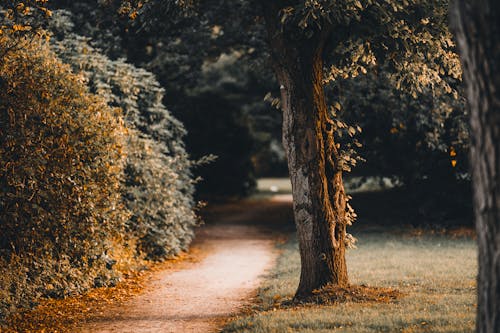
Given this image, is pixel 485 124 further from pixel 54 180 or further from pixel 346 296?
pixel 54 180

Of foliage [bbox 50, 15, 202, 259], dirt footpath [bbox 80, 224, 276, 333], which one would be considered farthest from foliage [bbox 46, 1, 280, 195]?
dirt footpath [bbox 80, 224, 276, 333]

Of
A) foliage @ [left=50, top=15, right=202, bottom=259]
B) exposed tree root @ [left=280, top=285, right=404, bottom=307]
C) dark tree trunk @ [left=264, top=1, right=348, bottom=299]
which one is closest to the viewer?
exposed tree root @ [left=280, top=285, right=404, bottom=307]

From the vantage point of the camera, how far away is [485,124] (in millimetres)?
4164

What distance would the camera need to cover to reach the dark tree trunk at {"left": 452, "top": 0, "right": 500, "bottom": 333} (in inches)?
162

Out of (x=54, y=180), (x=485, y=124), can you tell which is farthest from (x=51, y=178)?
(x=485, y=124)

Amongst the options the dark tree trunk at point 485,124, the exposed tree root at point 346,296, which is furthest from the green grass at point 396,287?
the dark tree trunk at point 485,124

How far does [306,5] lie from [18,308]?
569cm

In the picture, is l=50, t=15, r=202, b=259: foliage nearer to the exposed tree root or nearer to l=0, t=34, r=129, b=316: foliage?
l=0, t=34, r=129, b=316: foliage

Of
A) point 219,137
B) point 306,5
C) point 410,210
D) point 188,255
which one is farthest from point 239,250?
point 219,137

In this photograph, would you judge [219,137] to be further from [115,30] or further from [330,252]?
[330,252]

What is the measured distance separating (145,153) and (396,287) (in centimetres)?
581

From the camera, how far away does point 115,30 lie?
16.5 m

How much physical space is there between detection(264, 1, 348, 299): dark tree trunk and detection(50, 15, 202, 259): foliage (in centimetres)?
431

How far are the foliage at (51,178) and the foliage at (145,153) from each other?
1.52 metres
